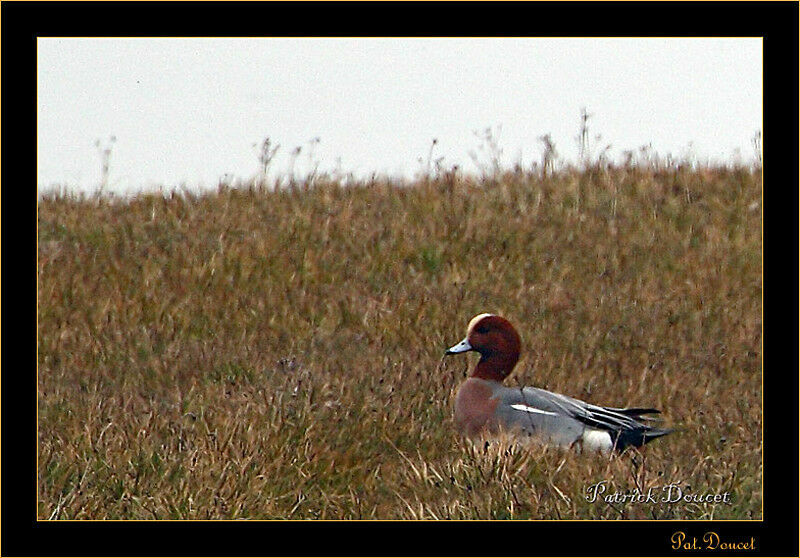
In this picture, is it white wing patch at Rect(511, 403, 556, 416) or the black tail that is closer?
the black tail

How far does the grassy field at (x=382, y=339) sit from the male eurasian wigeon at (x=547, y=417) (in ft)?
0.48

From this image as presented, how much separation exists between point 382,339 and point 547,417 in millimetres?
1836

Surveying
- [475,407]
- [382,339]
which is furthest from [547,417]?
[382,339]

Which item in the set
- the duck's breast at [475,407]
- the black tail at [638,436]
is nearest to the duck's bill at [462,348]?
the duck's breast at [475,407]

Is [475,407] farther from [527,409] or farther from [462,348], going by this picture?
[462,348]

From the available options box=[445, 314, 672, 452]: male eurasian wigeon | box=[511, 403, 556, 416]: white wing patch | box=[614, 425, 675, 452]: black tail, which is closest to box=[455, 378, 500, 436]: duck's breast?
box=[445, 314, 672, 452]: male eurasian wigeon

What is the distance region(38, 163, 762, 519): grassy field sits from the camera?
511cm

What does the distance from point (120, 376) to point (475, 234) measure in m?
3.42

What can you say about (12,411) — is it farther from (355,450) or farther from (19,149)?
(355,450)

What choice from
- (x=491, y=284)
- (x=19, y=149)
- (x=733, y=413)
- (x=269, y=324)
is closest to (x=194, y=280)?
(x=269, y=324)

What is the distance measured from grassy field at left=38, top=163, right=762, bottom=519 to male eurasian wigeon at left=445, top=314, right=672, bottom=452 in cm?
15

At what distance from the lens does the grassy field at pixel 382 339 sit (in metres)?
5.11

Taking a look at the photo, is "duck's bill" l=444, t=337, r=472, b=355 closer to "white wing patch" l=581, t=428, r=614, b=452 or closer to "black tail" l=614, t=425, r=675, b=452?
"white wing patch" l=581, t=428, r=614, b=452

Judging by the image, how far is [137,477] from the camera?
5199mm
